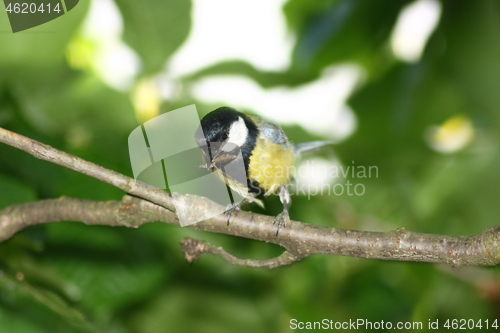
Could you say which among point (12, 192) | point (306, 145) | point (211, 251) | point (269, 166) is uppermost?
point (306, 145)

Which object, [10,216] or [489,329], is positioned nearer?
[10,216]

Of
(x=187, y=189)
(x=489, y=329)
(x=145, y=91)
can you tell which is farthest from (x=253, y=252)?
(x=489, y=329)

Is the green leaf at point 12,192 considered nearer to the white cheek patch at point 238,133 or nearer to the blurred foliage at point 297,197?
the blurred foliage at point 297,197

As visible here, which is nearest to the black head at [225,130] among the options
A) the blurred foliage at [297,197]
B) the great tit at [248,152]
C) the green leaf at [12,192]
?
the great tit at [248,152]

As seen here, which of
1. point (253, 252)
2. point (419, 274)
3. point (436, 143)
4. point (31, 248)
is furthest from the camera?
point (436, 143)

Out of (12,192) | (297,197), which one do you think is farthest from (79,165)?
(297,197)

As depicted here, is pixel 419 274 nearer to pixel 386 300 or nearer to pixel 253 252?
pixel 386 300

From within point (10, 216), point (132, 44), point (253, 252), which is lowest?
point (10, 216)

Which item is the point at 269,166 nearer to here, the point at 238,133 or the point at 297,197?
the point at 238,133
